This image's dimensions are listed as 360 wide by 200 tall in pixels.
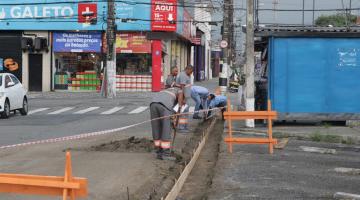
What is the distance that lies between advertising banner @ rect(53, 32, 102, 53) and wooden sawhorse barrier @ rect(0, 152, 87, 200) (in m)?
36.5

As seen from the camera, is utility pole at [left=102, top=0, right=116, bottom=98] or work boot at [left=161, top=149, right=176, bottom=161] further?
utility pole at [left=102, top=0, right=116, bottom=98]

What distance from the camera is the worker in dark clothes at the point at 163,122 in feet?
36.8

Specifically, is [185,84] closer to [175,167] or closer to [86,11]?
[175,167]

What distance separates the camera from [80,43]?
41.7 metres

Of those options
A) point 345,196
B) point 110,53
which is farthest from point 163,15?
point 345,196

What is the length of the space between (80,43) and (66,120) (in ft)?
71.1

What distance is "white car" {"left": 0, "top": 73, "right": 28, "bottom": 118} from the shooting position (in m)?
21.6

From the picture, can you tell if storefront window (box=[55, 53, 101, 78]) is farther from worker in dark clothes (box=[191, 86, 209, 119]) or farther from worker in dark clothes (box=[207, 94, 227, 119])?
worker in dark clothes (box=[191, 86, 209, 119])

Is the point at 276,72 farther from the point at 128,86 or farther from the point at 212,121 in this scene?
the point at 128,86

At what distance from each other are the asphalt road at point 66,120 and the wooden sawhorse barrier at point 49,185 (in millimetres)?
8809

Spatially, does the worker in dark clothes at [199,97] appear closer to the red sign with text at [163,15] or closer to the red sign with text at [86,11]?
the red sign with text at [86,11]

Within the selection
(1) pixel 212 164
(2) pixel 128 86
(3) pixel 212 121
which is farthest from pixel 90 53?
(1) pixel 212 164

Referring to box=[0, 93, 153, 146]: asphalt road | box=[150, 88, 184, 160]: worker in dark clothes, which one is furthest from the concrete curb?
box=[150, 88, 184, 160]: worker in dark clothes

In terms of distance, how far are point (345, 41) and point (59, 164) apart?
10.6m
